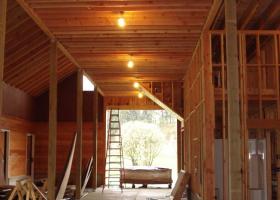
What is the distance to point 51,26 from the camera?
32.0ft

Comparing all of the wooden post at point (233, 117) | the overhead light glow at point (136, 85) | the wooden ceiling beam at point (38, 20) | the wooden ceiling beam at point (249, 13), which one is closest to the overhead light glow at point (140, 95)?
the overhead light glow at point (136, 85)

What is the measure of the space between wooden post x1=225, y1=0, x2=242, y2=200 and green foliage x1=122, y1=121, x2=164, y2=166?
903 inches

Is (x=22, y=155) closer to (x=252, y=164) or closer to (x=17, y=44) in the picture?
(x=17, y=44)

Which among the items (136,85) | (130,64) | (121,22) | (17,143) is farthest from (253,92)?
(17,143)

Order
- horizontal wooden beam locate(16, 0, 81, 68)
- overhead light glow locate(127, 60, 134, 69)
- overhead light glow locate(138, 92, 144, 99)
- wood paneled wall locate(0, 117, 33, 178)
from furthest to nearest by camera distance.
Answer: overhead light glow locate(138, 92, 144, 99) < wood paneled wall locate(0, 117, 33, 178) < overhead light glow locate(127, 60, 134, 69) < horizontal wooden beam locate(16, 0, 81, 68)

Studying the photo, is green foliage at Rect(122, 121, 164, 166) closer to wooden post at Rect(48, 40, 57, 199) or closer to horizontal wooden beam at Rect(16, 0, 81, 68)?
horizontal wooden beam at Rect(16, 0, 81, 68)

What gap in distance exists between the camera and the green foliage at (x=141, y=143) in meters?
29.4

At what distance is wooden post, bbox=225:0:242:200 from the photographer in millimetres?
6395

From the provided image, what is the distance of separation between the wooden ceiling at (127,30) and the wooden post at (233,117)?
1834mm

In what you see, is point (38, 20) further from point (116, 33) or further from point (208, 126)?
point (208, 126)

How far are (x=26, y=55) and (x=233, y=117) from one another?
360 inches

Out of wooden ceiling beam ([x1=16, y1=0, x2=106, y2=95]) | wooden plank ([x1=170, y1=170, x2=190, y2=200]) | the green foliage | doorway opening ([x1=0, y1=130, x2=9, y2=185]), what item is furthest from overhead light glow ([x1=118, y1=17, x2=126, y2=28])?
the green foliage

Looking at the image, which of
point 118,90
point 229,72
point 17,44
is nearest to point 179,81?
point 118,90

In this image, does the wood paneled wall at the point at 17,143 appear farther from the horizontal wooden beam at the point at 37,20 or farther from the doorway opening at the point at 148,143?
the doorway opening at the point at 148,143
